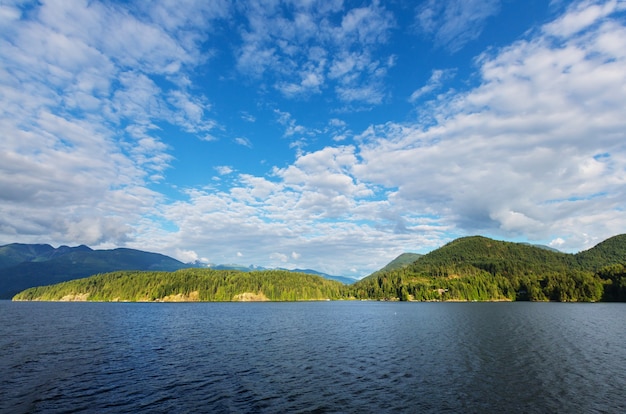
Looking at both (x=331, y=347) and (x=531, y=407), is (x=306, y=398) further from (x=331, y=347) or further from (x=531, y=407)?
(x=331, y=347)

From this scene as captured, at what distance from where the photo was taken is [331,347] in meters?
69.0

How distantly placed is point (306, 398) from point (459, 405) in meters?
16.5

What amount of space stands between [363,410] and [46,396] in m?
35.5

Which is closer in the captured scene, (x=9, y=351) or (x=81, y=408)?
(x=81, y=408)

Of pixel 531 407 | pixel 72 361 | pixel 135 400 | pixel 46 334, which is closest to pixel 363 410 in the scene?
pixel 531 407

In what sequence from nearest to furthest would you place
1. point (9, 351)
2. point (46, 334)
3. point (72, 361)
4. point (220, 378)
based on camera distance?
point (220, 378)
point (72, 361)
point (9, 351)
point (46, 334)

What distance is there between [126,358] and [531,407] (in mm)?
60624

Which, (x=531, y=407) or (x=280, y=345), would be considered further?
(x=280, y=345)

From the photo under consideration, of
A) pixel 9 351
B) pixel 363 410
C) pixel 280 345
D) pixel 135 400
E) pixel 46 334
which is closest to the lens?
pixel 363 410

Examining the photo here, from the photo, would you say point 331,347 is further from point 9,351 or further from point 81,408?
point 9,351

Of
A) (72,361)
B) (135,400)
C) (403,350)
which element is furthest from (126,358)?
(403,350)

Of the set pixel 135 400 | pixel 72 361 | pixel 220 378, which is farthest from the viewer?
pixel 72 361

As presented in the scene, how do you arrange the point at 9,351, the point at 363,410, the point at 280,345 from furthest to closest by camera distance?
1. the point at 280,345
2. the point at 9,351
3. the point at 363,410

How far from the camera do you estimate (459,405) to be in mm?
34500
